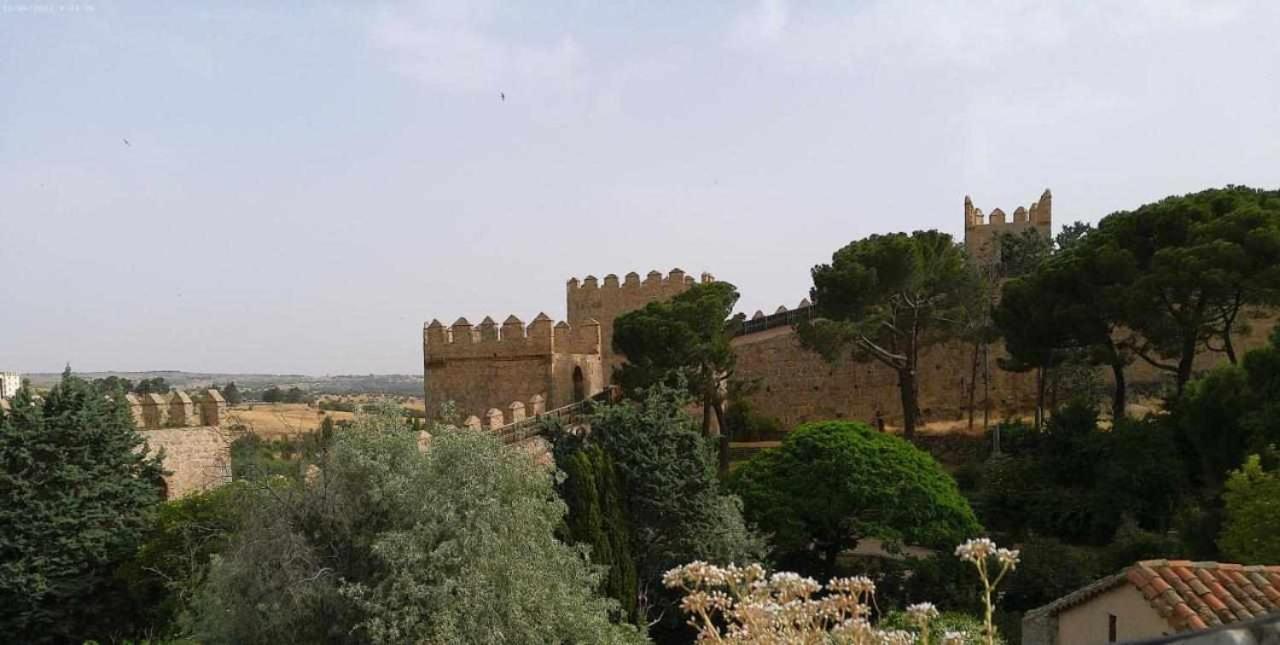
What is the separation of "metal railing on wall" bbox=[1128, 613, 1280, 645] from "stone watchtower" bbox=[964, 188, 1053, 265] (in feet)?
101

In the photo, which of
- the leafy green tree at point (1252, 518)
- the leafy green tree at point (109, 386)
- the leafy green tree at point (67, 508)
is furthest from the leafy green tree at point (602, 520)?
the leafy green tree at point (109, 386)

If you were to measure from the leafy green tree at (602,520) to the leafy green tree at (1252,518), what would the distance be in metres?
8.16

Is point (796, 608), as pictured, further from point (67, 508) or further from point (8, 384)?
point (8, 384)

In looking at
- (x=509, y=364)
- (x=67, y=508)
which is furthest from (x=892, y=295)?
(x=67, y=508)

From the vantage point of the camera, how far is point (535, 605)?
983 centimetres

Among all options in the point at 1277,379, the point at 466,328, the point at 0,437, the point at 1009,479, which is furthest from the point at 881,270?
the point at 0,437

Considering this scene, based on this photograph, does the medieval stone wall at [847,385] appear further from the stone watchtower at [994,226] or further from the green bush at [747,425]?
the stone watchtower at [994,226]

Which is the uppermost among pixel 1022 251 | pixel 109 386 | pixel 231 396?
pixel 1022 251

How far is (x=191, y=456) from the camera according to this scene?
1620 cm

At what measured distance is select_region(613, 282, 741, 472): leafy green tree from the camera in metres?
20.2

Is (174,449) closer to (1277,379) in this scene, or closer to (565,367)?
(565,367)

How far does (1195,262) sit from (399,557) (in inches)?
623

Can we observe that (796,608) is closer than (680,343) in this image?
Yes

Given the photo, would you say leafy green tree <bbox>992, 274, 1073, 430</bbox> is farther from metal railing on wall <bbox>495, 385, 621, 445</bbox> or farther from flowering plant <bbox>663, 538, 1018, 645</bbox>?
flowering plant <bbox>663, 538, 1018, 645</bbox>
